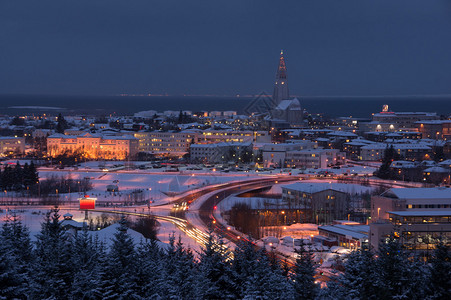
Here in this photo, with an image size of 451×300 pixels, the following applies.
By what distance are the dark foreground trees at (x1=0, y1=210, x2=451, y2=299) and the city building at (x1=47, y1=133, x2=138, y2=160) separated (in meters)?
18.5

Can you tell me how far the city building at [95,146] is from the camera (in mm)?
23891

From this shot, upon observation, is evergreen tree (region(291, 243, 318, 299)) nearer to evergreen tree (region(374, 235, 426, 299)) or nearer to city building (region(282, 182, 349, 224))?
evergreen tree (region(374, 235, 426, 299))

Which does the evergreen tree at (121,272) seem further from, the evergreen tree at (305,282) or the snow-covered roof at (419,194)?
the snow-covered roof at (419,194)

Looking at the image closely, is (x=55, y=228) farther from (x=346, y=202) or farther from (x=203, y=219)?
(x=346, y=202)

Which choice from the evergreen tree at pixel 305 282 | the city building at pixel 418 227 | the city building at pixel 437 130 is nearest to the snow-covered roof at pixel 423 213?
the city building at pixel 418 227

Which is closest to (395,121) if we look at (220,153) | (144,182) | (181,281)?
(220,153)

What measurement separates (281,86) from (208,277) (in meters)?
36.1

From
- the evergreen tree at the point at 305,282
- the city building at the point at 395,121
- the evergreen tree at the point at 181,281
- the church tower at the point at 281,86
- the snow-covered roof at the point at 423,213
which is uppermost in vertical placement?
the church tower at the point at 281,86

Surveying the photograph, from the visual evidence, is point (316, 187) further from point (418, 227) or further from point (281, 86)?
point (281, 86)

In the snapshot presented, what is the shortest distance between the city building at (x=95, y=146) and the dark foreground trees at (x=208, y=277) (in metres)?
18.5

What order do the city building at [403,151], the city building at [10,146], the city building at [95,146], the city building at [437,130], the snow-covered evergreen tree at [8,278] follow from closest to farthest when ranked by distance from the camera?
the snow-covered evergreen tree at [8,278], the city building at [403,151], the city building at [10,146], the city building at [95,146], the city building at [437,130]

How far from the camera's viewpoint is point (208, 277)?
17.1 ft

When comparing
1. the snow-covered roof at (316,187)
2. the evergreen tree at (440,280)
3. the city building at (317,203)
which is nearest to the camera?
the evergreen tree at (440,280)

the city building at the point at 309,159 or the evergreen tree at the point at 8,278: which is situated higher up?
the evergreen tree at the point at 8,278
